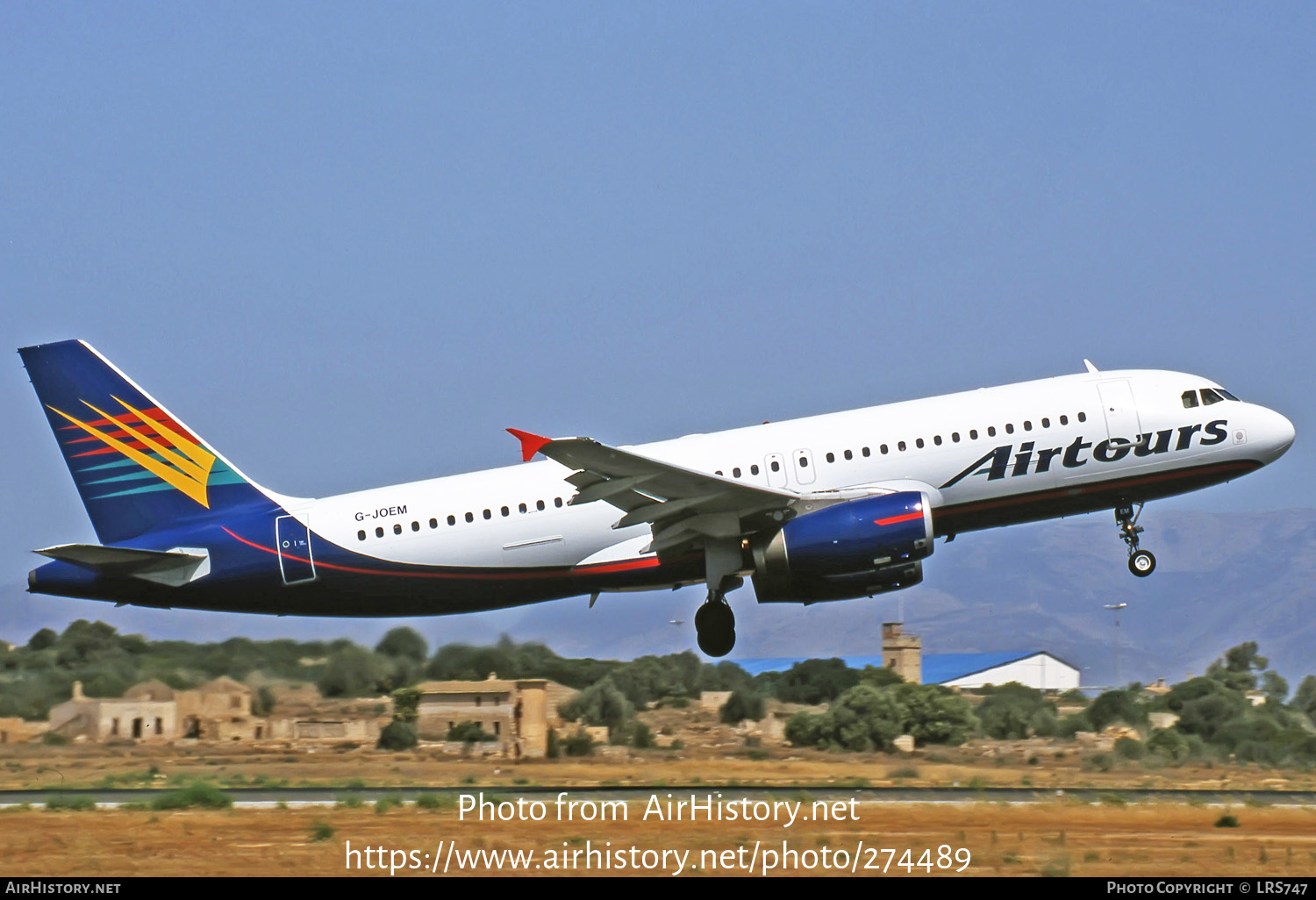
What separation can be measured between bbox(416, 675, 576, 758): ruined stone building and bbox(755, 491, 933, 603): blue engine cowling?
1182cm

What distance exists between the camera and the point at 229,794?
3002cm

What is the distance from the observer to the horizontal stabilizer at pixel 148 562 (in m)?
28.0

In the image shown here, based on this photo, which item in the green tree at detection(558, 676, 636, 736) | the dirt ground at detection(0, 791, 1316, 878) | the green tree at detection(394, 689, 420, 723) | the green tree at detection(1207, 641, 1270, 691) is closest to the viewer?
the dirt ground at detection(0, 791, 1316, 878)

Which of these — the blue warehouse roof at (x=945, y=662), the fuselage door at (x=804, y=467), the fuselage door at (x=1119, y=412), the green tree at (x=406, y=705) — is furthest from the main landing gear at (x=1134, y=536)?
the blue warehouse roof at (x=945, y=662)

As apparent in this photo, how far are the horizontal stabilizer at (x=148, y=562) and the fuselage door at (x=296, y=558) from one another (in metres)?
1.41

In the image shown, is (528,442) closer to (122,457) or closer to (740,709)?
(122,457)

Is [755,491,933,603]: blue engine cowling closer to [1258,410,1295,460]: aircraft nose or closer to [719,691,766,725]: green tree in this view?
[1258,410,1295,460]: aircraft nose

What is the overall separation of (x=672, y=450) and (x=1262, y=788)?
55.2 ft

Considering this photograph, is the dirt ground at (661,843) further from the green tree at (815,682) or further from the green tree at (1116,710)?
the green tree at (815,682)

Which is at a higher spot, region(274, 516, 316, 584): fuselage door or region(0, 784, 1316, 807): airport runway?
region(274, 516, 316, 584): fuselage door

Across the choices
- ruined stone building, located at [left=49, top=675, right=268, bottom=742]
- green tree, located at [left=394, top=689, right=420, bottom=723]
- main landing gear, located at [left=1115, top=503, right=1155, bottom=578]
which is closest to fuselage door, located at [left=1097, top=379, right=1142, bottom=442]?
main landing gear, located at [left=1115, top=503, right=1155, bottom=578]

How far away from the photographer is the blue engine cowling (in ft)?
86.7

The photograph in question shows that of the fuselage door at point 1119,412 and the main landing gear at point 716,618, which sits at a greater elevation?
the fuselage door at point 1119,412
